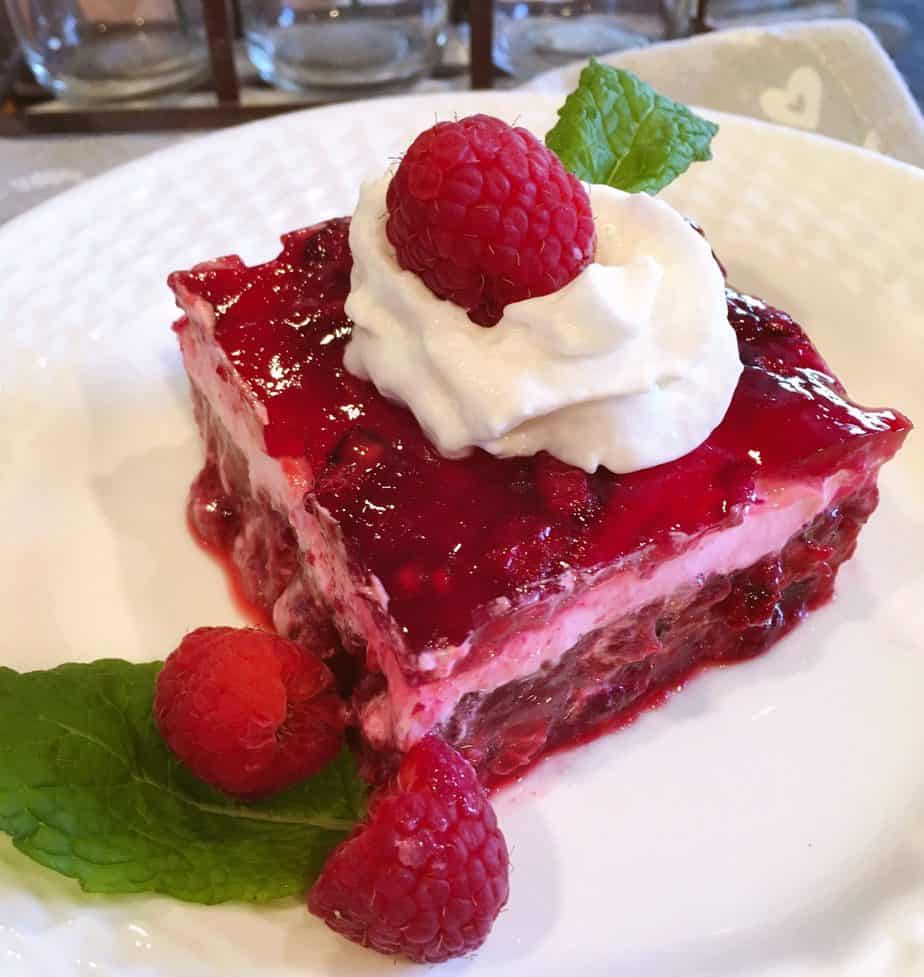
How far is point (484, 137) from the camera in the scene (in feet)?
5.82

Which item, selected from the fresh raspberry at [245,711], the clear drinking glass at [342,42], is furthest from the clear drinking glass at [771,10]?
the fresh raspberry at [245,711]

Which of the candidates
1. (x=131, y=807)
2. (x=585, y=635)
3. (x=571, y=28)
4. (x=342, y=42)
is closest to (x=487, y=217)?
(x=585, y=635)

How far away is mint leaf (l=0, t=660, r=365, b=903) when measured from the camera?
5.31 ft

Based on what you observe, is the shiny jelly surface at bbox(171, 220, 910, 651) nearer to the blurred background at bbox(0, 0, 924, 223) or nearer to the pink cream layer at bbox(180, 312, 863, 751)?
the pink cream layer at bbox(180, 312, 863, 751)

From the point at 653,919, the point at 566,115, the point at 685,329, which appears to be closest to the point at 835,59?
the point at 566,115

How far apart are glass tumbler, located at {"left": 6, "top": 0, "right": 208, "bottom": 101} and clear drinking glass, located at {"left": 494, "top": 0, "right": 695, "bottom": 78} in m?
1.16

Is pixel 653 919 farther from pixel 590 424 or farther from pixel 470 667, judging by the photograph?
pixel 590 424

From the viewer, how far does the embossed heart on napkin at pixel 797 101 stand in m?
3.69

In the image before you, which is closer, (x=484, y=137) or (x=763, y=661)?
(x=484, y=137)

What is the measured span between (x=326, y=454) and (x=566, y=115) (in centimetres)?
116

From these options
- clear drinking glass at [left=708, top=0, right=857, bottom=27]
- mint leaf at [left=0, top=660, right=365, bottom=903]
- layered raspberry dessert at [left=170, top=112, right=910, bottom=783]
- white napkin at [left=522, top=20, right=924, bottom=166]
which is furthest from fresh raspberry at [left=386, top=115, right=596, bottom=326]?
clear drinking glass at [left=708, top=0, right=857, bottom=27]

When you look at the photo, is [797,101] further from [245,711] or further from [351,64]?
[245,711]

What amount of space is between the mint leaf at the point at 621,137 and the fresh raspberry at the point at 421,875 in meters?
1.52

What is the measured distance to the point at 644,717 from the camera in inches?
81.1
